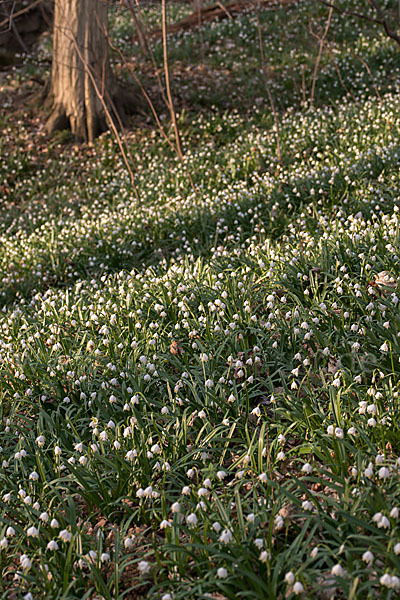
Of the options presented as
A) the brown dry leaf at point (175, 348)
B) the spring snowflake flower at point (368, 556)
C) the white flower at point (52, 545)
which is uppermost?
the white flower at point (52, 545)

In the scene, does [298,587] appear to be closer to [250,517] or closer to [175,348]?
[250,517]

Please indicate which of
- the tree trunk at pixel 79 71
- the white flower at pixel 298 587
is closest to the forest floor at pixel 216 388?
the white flower at pixel 298 587

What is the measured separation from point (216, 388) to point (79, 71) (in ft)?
27.0

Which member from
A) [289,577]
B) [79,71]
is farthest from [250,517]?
[79,71]

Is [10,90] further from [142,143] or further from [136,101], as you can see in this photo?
[142,143]

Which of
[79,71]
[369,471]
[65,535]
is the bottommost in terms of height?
[369,471]

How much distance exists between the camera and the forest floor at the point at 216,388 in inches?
89.2

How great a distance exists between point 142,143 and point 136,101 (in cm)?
133

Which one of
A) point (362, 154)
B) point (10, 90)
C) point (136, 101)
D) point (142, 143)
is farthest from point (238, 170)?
point (10, 90)

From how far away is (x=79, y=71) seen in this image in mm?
9586

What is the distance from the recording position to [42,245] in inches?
274

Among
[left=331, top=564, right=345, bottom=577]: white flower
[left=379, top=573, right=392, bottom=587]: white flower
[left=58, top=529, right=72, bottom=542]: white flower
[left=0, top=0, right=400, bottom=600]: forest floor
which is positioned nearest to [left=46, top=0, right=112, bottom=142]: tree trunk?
[left=0, top=0, right=400, bottom=600]: forest floor

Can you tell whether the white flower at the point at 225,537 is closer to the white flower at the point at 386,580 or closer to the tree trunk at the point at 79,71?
the white flower at the point at 386,580

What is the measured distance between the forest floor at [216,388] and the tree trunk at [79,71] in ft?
8.68
